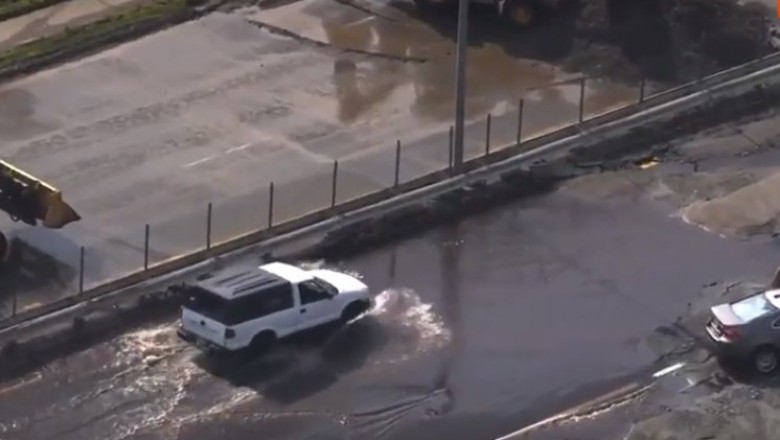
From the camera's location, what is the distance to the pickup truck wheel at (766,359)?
3297cm

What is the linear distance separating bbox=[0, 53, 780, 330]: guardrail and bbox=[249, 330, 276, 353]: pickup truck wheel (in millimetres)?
3333

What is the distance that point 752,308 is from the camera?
33.2m

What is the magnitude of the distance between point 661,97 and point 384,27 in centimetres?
794

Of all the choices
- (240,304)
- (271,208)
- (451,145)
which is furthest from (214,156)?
(240,304)

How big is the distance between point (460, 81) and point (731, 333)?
9186 millimetres

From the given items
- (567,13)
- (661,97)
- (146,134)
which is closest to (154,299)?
(146,134)

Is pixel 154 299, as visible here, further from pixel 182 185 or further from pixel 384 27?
pixel 384 27

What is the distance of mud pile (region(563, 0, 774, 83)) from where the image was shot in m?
46.1

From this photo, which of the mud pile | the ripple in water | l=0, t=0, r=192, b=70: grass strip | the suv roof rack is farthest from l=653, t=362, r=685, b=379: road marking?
l=0, t=0, r=192, b=70: grass strip

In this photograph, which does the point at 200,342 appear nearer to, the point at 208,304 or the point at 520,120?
the point at 208,304

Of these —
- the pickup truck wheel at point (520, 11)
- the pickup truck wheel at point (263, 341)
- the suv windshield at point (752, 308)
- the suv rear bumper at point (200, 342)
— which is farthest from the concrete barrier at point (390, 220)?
the suv windshield at point (752, 308)

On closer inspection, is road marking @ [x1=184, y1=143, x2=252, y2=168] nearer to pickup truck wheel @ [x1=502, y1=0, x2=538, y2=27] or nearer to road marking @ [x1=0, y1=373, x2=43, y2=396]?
pickup truck wheel @ [x1=502, y1=0, x2=538, y2=27]

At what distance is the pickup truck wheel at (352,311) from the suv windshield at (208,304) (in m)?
2.28

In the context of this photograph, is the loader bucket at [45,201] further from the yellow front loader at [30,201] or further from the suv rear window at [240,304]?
the suv rear window at [240,304]
